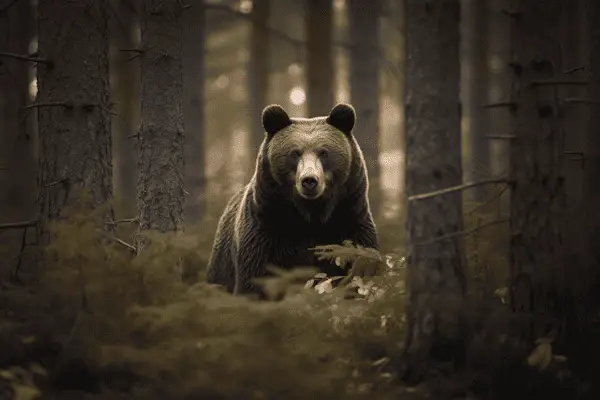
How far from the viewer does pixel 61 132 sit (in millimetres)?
6445

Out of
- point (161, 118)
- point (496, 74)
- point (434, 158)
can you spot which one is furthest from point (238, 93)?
point (434, 158)

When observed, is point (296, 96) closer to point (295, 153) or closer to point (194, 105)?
point (194, 105)

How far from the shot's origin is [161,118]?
748 cm

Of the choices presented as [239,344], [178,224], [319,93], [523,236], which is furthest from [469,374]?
[319,93]

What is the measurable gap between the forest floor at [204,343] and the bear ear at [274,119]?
2.33 metres

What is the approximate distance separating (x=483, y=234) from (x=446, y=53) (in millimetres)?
1795

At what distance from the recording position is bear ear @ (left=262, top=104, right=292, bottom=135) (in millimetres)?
7207

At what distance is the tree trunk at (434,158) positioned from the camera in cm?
474

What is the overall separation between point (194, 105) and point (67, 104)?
7951mm

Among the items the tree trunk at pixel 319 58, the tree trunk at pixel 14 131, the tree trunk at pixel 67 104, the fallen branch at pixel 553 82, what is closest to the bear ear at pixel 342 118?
the tree trunk at pixel 67 104

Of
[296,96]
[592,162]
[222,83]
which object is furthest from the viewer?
[296,96]

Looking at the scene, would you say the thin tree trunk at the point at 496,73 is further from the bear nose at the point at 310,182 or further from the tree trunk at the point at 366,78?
the bear nose at the point at 310,182

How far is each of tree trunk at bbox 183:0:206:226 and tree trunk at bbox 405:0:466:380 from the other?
9.83 meters

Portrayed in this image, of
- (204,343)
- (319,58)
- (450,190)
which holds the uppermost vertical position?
(319,58)
